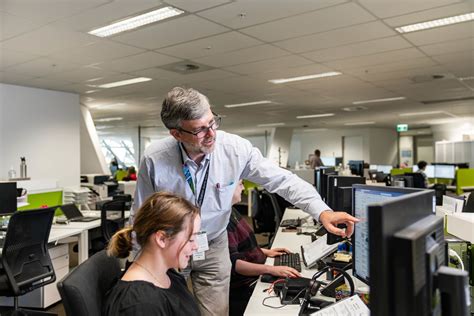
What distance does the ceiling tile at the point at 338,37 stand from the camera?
3878mm

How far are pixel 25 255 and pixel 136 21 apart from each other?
2281mm

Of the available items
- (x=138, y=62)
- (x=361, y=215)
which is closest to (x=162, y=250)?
(x=361, y=215)

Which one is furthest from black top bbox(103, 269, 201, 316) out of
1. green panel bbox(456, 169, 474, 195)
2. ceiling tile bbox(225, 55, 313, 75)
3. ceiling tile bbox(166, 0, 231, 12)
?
green panel bbox(456, 169, 474, 195)

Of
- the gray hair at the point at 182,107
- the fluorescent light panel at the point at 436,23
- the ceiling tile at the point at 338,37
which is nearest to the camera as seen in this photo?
the gray hair at the point at 182,107

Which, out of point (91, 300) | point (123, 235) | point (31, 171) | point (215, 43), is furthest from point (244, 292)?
point (31, 171)

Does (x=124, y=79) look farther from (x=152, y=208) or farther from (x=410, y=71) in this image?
(x=152, y=208)

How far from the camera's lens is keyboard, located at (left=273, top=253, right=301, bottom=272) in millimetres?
2277

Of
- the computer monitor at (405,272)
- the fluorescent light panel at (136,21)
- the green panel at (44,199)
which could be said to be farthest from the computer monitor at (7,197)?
the computer monitor at (405,272)

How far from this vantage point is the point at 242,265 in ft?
7.32

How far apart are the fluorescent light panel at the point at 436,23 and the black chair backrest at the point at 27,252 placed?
3.75m

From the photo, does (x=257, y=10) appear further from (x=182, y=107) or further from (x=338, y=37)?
(x=182, y=107)

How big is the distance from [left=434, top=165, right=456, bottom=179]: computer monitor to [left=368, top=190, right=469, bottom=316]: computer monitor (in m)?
9.48

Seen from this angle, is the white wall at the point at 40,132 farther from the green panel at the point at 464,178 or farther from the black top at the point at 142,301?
the green panel at the point at 464,178

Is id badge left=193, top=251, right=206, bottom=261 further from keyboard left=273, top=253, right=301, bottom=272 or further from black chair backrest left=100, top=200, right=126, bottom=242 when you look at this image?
black chair backrest left=100, top=200, right=126, bottom=242
